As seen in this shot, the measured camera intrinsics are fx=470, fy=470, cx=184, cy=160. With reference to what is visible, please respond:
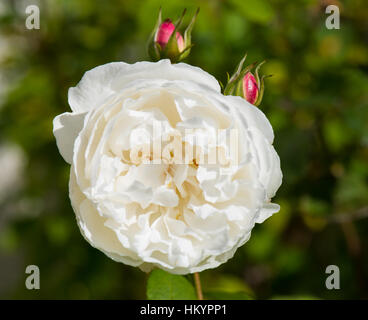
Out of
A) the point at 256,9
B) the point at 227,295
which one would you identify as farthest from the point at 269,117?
the point at 227,295

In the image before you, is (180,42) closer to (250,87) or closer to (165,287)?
(250,87)

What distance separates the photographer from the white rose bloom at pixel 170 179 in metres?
0.62

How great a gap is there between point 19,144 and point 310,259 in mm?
1131

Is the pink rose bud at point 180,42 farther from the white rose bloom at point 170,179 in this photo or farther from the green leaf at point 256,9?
the green leaf at point 256,9

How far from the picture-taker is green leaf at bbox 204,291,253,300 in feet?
2.80

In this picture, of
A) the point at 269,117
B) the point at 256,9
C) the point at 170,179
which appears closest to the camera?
the point at 170,179

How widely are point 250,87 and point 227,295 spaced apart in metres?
0.40

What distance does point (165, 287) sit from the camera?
29.6 inches

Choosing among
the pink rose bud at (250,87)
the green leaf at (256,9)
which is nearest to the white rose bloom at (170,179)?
the pink rose bud at (250,87)

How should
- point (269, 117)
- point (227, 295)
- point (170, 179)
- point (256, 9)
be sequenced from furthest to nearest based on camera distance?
point (269, 117) → point (256, 9) → point (227, 295) → point (170, 179)

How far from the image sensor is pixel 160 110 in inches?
26.5

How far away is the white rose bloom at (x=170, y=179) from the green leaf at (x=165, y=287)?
9 centimetres

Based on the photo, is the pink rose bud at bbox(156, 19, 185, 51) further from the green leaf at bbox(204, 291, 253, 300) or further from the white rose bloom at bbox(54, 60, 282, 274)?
the green leaf at bbox(204, 291, 253, 300)
